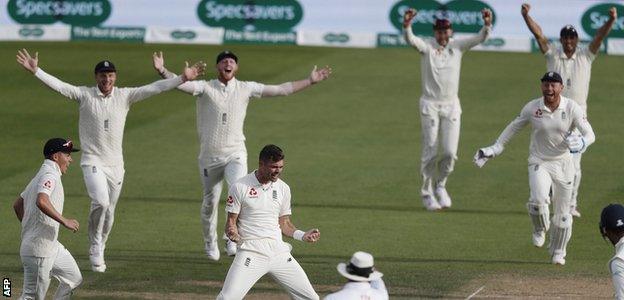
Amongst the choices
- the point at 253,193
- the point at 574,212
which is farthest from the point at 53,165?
the point at 574,212

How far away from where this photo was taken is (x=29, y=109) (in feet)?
105

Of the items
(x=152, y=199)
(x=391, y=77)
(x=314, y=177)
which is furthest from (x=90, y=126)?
(x=391, y=77)

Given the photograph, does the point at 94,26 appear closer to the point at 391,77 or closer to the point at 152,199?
the point at 391,77

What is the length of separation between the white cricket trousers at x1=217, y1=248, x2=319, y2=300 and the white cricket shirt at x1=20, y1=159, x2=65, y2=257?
1.94 meters

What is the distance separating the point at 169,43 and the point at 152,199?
1445 centimetres

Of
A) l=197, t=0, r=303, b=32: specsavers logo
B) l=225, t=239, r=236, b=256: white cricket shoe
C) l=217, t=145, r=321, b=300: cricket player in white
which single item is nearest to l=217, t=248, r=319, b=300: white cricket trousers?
l=217, t=145, r=321, b=300: cricket player in white

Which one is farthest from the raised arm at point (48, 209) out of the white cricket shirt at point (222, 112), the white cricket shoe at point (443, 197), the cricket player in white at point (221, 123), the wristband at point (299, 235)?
the white cricket shoe at point (443, 197)

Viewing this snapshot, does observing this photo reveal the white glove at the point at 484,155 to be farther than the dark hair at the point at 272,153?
Yes

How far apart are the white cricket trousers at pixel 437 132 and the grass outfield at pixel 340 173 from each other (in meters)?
0.70

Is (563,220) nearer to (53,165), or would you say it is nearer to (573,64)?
(573,64)

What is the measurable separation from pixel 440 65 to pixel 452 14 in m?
12.6

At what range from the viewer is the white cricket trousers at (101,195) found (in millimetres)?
18203

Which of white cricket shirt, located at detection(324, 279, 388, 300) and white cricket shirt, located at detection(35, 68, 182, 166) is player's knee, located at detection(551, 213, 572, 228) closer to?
white cricket shirt, located at detection(35, 68, 182, 166)

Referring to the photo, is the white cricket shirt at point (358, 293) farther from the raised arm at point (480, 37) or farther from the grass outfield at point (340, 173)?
the raised arm at point (480, 37)
